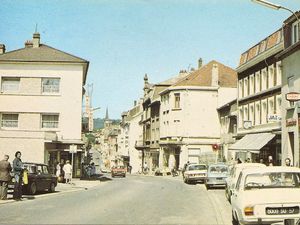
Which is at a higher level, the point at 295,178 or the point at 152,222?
the point at 295,178

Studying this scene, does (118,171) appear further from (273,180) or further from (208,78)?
(273,180)

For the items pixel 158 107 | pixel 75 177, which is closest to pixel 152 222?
pixel 75 177

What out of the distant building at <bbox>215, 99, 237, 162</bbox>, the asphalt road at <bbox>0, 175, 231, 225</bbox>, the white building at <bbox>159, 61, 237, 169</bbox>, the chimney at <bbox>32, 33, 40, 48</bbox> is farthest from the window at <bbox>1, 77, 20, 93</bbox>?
A: the white building at <bbox>159, 61, 237, 169</bbox>

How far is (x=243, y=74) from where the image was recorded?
44.1 metres

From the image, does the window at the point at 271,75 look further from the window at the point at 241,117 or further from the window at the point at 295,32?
the window at the point at 241,117

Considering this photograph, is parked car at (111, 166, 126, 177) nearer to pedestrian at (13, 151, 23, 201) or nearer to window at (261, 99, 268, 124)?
window at (261, 99, 268, 124)

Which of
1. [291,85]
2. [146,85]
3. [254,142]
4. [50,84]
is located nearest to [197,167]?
[254,142]

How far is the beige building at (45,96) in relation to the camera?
43.5 metres

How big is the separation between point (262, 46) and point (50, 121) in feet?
64.0

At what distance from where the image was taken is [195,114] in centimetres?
6531

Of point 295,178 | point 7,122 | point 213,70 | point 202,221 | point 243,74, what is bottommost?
point 202,221

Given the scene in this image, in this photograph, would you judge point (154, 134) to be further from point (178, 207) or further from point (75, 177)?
point (178, 207)

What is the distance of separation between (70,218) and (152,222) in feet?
7.98

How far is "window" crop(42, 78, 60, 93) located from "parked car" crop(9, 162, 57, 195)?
67.9 ft
